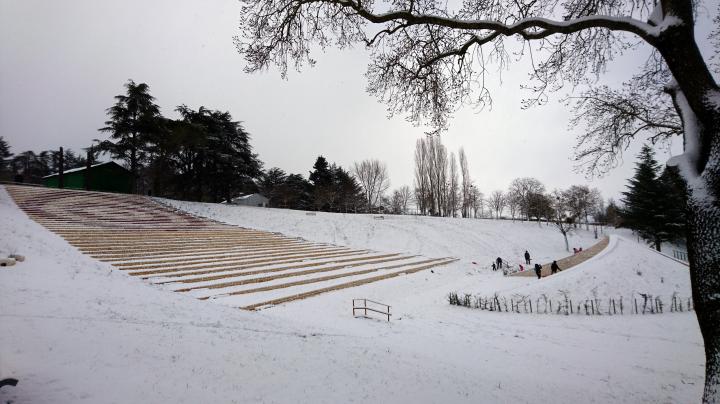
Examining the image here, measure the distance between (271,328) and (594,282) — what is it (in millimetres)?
15064

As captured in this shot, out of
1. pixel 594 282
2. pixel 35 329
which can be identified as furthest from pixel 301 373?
pixel 594 282

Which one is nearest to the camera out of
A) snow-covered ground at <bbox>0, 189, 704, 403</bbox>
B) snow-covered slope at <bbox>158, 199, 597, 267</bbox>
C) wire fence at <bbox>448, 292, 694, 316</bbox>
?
snow-covered ground at <bbox>0, 189, 704, 403</bbox>

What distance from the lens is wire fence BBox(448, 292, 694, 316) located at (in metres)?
12.0

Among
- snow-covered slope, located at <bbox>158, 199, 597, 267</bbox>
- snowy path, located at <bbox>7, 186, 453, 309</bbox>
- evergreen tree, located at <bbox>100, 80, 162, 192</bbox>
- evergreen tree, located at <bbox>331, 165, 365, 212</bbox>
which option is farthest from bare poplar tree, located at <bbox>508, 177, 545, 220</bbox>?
evergreen tree, located at <bbox>100, 80, 162, 192</bbox>

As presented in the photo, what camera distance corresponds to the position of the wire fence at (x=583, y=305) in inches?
472

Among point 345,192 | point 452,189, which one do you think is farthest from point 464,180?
point 345,192

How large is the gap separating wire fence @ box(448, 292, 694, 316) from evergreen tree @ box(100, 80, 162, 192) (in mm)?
36465

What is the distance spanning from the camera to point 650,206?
31094 millimetres

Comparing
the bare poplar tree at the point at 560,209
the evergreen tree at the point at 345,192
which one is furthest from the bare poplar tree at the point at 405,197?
the bare poplar tree at the point at 560,209

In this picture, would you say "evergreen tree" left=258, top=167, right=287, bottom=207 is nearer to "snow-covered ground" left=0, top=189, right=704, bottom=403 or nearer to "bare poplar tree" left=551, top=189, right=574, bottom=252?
"snow-covered ground" left=0, top=189, right=704, bottom=403

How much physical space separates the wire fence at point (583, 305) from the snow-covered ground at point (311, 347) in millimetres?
686

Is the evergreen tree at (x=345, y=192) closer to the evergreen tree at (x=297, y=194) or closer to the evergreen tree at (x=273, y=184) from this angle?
the evergreen tree at (x=297, y=194)

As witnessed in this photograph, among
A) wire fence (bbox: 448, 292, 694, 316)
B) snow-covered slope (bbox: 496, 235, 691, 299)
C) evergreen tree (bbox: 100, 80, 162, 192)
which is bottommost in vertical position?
wire fence (bbox: 448, 292, 694, 316)

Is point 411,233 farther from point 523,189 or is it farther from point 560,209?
point 523,189
